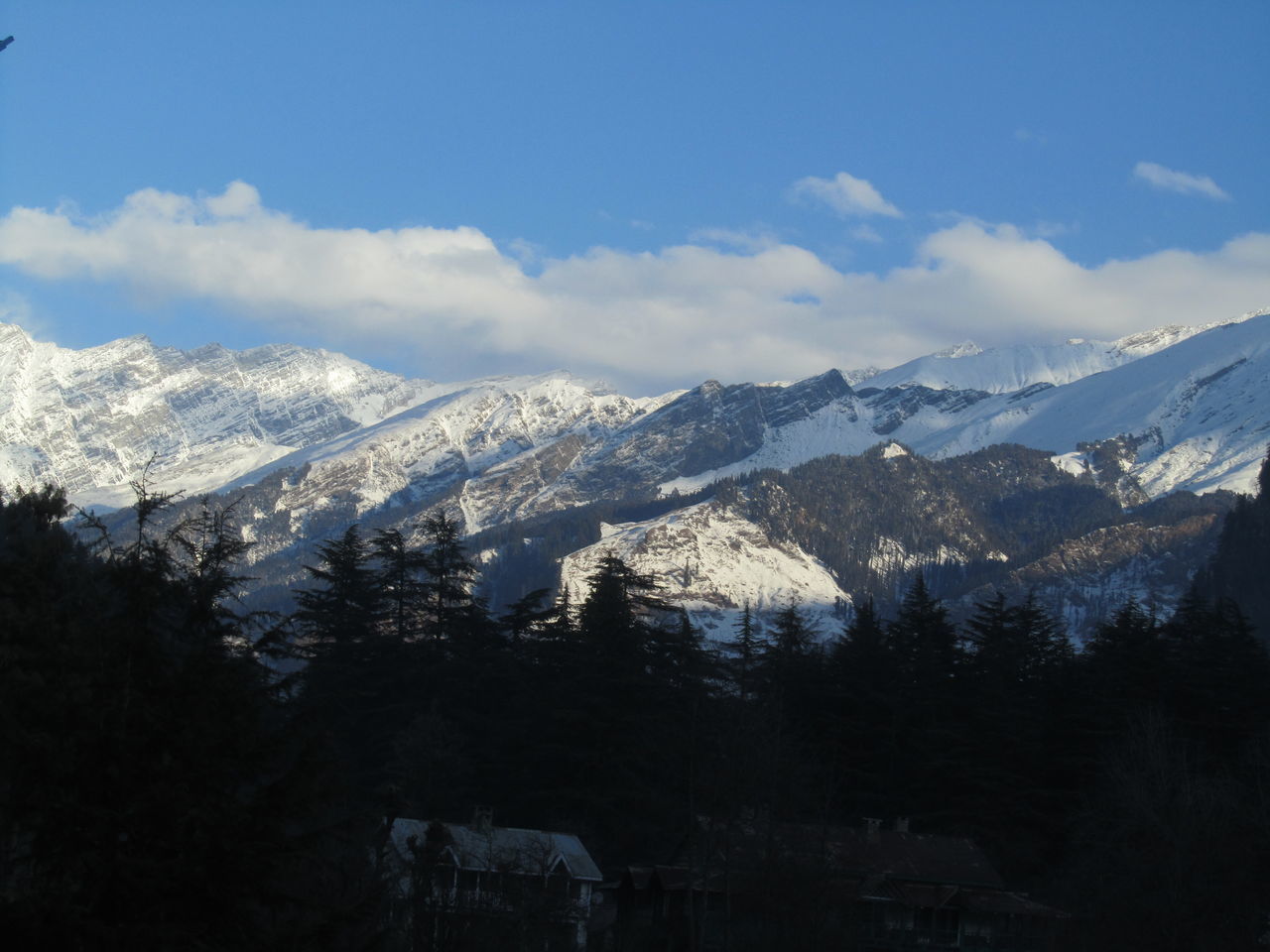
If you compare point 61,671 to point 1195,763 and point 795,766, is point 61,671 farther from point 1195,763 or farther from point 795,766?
point 1195,763

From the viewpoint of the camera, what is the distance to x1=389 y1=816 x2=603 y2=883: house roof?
47.6 meters

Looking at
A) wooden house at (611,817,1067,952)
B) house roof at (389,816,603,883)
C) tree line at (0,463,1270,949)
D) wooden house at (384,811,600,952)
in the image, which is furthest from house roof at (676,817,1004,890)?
wooden house at (384,811,600,952)

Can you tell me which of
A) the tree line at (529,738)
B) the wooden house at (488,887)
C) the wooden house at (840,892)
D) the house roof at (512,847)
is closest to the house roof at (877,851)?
the wooden house at (840,892)

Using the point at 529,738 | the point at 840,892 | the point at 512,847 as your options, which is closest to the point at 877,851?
the point at 840,892

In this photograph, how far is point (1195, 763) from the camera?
6481 centimetres

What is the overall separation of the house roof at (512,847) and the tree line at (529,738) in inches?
85.0

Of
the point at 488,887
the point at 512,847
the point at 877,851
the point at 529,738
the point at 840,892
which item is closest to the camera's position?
the point at 488,887

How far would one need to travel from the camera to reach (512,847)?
50.4 metres

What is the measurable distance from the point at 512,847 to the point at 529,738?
44.7 feet

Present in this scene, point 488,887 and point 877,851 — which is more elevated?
point 877,851

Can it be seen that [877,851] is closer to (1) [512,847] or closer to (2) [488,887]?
(1) [512,847]

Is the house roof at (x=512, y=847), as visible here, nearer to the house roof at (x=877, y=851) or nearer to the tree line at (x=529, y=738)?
the tree line at (x=529, y=738)


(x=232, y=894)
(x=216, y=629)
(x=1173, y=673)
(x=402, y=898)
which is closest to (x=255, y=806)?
(x=232, y=894)

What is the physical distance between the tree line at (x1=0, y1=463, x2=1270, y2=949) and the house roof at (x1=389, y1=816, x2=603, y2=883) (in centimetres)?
216
